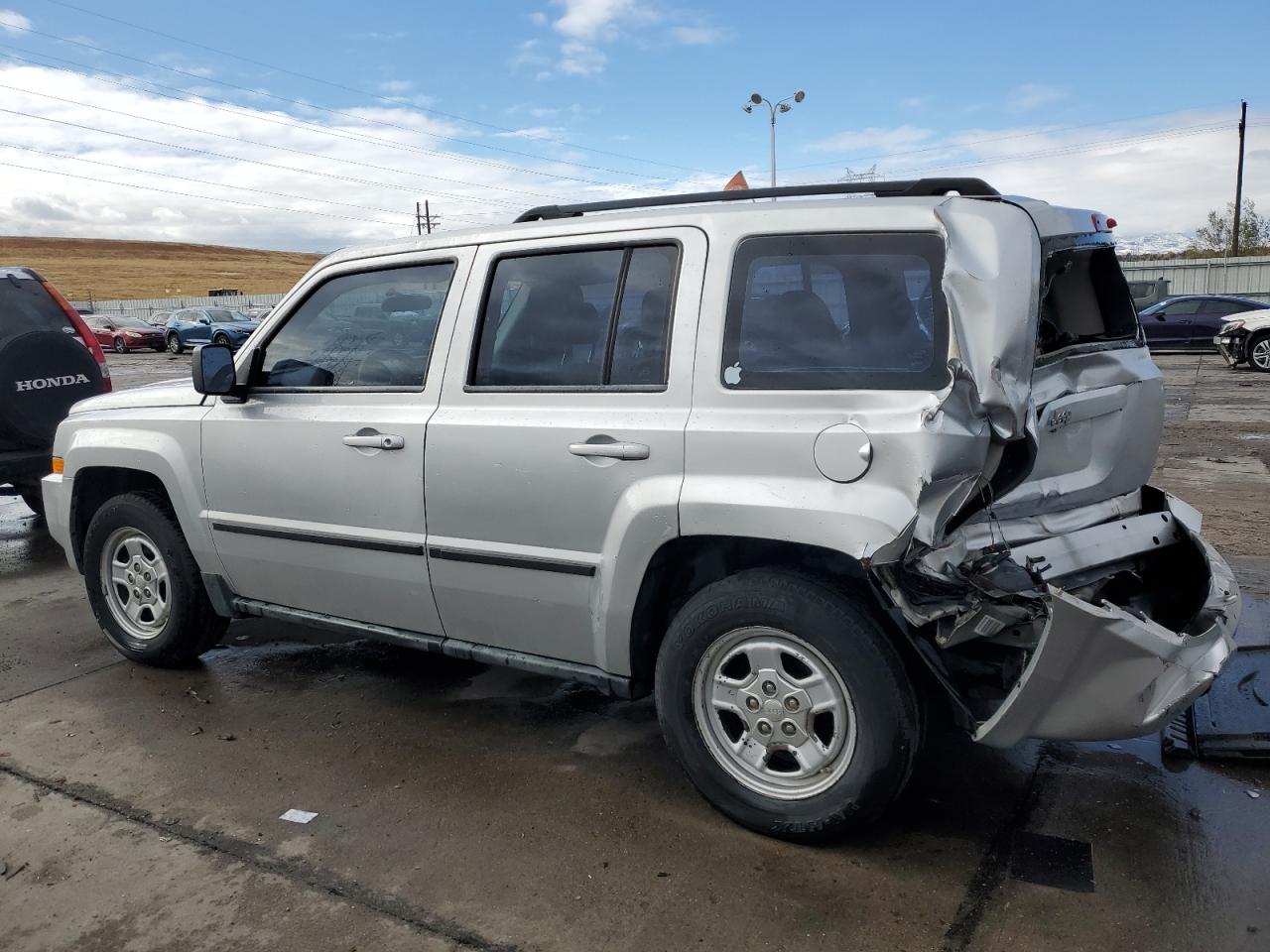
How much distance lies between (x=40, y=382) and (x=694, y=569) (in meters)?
5.88

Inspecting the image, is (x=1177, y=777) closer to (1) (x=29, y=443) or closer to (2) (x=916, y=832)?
(2) (x=916, y=832)

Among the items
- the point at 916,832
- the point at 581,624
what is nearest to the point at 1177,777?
the point at 916,832

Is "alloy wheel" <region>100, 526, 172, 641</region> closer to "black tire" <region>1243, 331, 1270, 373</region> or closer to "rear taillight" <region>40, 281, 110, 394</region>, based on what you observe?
"rear taillight" <region>40, 281, 110, 394</region>

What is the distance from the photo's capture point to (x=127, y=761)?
3.91 meters

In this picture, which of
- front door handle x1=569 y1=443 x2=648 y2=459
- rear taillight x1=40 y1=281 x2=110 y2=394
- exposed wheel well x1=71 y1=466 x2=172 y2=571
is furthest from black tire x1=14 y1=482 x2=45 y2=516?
front door handle x1=569 y1=443 x2=648 y2=459

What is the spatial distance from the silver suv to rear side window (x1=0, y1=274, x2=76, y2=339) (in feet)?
14.8

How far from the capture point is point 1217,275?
3741cm

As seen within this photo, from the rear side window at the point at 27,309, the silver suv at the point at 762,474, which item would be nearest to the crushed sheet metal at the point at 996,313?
the silver suv at the point at 762,474

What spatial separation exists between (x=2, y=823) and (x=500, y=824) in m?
1.69

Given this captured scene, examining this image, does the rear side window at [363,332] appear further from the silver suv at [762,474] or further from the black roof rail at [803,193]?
the black roof rail at [803,193]

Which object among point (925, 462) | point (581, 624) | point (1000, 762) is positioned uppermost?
point (925, 462)

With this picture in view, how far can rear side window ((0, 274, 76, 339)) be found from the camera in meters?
7.69

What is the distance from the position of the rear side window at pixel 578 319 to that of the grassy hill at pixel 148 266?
81.0m

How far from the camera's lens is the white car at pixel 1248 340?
18.2 meters
